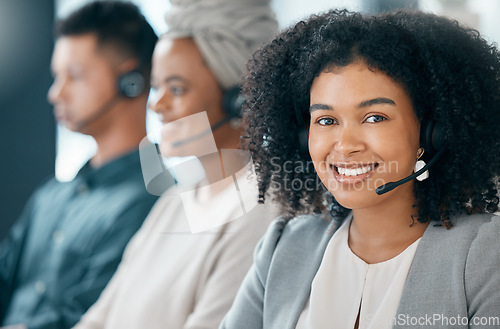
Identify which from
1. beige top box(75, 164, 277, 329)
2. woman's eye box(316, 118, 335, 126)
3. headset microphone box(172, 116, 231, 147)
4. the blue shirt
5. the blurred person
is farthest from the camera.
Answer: the blurred person

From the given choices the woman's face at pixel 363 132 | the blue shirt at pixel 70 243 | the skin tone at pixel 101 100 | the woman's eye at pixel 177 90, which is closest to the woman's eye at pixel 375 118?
the woman's face at pixel 363 132

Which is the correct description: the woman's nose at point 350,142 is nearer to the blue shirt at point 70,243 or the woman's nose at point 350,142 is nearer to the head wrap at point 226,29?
the head wrap at point 226,29

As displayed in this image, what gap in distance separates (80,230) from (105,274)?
22cm

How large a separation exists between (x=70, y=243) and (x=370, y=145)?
3.78 ft

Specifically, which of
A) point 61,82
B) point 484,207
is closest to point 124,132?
point 61,82

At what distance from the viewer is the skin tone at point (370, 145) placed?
0.91m

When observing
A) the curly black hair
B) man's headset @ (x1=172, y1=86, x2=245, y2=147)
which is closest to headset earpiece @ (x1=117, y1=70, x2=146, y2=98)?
man's headset @ (x1=172, y1=86, x2=245, y2=147)

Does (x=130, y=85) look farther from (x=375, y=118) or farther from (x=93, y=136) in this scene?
(x=375, y=118)

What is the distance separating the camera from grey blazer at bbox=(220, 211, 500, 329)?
85 centimetres

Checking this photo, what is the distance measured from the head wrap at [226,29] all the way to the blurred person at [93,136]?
41 centimetres

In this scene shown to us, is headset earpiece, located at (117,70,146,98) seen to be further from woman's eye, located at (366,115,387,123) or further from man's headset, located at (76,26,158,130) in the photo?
woman's eye, located at (366,115,387,123)

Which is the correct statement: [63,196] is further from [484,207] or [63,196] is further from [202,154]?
[484,207]

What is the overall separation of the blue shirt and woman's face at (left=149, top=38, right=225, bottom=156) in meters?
0.29

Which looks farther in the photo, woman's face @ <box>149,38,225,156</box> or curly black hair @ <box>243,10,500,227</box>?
woman's face @ <box>149,38,225,156</box>
